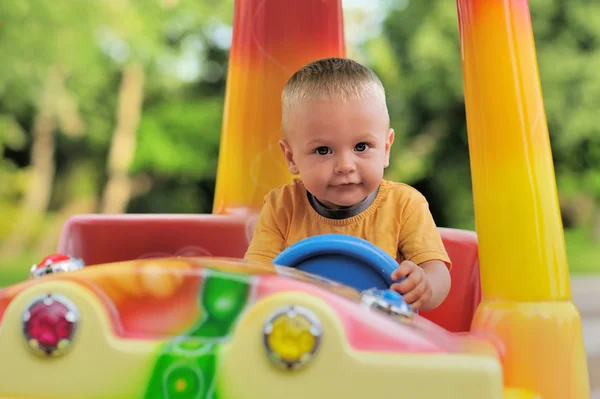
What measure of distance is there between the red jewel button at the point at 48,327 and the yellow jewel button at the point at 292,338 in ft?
0.52

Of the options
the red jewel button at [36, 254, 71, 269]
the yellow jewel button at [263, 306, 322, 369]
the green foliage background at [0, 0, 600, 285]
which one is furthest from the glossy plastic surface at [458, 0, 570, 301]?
the green foliage background at [0, 0, 600, 285]

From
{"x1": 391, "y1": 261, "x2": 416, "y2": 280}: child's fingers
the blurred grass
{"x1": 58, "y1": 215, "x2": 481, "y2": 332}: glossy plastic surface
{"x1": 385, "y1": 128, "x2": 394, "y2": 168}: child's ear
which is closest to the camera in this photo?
{"x1": 391, "y1": 261, "x2": 416, "y2": 280}: child's fingers

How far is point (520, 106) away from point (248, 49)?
2.20 feet

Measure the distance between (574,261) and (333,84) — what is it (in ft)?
20.9

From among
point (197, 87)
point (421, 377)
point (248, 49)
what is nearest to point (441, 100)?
point (197, 87)

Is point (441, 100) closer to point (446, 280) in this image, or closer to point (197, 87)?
point (197, 87)

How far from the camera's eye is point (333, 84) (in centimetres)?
87

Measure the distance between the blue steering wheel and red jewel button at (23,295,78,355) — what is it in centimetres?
27

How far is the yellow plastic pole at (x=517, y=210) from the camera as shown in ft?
2.64

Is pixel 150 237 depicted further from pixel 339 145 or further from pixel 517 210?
pixel 517 210

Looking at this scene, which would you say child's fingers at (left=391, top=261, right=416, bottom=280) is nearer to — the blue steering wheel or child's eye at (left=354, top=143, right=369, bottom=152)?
the blue steering wheel

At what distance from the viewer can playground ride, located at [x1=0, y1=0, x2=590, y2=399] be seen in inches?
23.0

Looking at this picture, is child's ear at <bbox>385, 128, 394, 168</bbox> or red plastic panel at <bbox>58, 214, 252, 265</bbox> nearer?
child's ear at <bbox>385, 128, 394, 168</bbox>

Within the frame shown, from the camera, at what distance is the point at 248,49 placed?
140 centimetres
